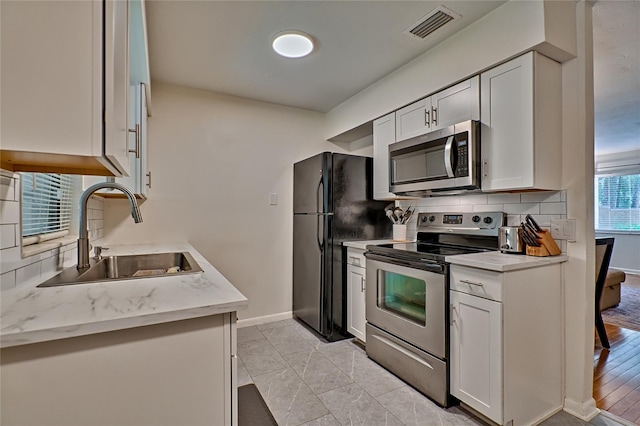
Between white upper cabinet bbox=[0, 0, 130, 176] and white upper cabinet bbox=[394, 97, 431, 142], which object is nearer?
white upper cabinet bbox=[0, 0, 130, 176]

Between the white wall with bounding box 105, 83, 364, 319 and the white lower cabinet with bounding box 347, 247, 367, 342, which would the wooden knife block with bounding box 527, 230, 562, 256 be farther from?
the white wall with bounding box 105, 83, 364, 319

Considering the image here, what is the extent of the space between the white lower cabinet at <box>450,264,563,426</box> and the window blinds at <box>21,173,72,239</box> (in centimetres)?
206

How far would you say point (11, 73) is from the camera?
75 cm

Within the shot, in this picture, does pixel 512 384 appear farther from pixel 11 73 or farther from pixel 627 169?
pixel 627 169

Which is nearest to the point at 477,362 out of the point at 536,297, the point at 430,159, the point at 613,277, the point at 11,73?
the point at 536,297

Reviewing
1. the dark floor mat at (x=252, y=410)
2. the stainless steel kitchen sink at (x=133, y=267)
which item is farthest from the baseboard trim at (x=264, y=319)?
the dark floor mat at (x=252, y=410)

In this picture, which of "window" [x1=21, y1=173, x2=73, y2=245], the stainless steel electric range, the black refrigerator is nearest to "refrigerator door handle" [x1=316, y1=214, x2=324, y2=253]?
the black refrigerator

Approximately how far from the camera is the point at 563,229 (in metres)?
1.88

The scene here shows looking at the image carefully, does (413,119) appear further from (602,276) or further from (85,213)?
(85,213)

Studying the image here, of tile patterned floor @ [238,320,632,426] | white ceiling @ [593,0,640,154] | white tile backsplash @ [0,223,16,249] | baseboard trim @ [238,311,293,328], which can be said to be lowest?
tile patterned floor @ [238,320,632,426]

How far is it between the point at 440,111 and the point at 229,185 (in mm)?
2014

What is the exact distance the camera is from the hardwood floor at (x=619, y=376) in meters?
1.89

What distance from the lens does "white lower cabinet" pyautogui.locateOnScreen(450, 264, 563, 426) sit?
1619mm

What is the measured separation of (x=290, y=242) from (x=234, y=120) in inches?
54.7
